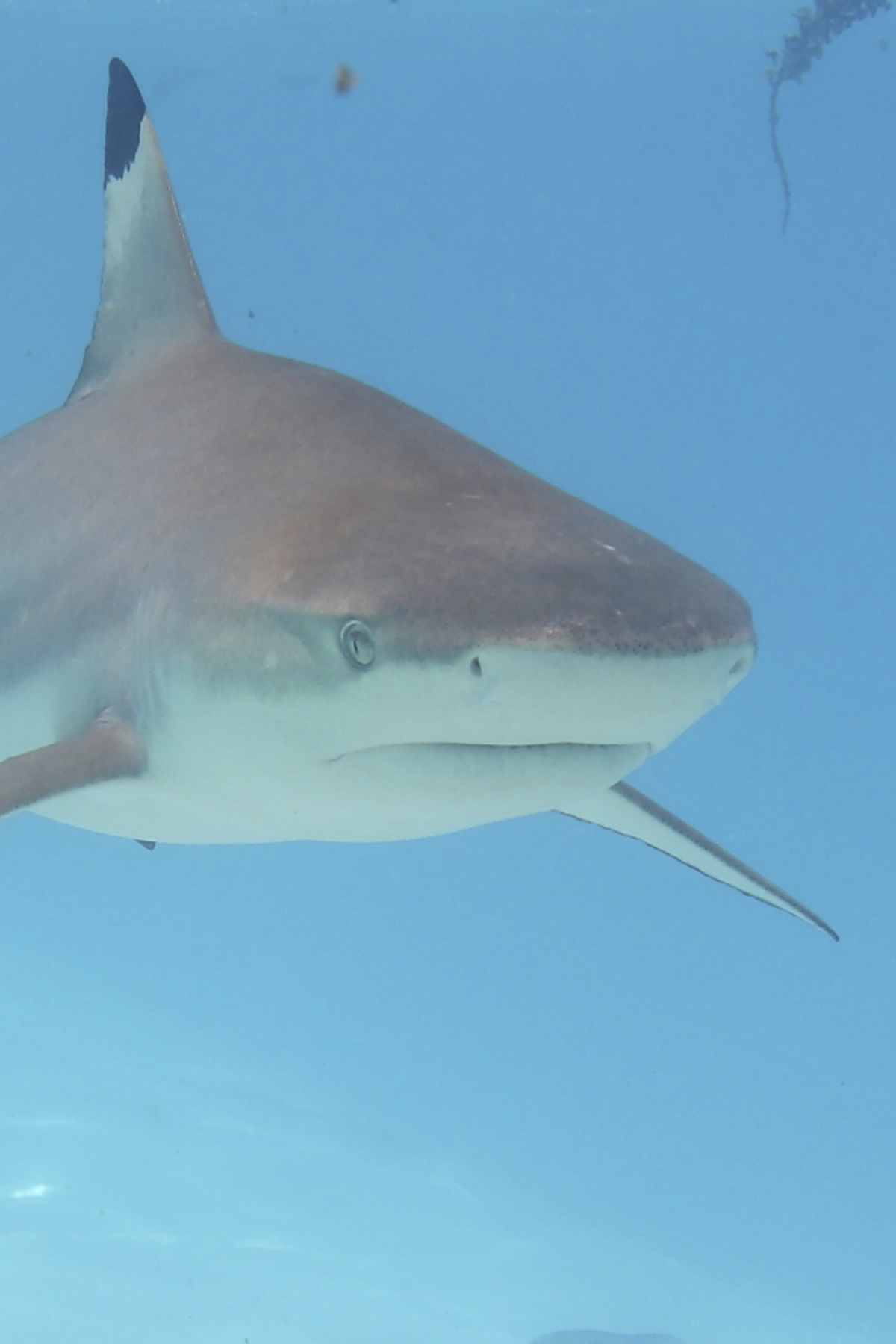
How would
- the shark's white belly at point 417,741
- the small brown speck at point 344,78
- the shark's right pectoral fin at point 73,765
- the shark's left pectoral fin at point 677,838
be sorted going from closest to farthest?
the shark's white belly at point 417,741, the shark's right pectoral fin at point 73,765, the shark's left pectoral fin at point 677,838, the small brown speck at point 344,78

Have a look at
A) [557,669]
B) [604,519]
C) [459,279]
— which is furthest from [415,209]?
[557,669]

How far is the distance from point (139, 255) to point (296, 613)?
218 cm

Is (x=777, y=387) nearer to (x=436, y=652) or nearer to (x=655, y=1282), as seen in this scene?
(x=655, y=1282)

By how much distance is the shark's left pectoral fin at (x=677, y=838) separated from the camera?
331 cm

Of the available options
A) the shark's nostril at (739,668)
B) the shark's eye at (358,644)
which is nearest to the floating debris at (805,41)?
the shark's nostril at (739,668)

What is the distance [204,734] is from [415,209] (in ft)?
32.4

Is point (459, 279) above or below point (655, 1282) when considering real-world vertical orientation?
above

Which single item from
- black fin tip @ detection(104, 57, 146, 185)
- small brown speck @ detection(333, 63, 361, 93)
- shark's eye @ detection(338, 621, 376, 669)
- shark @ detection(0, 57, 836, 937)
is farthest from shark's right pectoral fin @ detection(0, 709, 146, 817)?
small brown speck @ detection(333, 63, 361, 93)

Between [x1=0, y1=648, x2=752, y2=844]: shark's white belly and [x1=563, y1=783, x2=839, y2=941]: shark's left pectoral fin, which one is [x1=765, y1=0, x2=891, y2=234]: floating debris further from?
[x1=0, y1=648, x2=752, y2=844]: shark's white belly

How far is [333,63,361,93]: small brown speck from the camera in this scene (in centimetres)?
1173

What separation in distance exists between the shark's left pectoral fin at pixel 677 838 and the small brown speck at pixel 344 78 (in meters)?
10.5

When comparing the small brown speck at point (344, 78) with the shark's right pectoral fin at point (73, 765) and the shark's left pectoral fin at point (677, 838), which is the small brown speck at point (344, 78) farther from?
the shark's right pectoral fin at point (73, 765)

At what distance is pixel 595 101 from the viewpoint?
11.2 metres

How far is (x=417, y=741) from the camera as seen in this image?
209 centimetres
